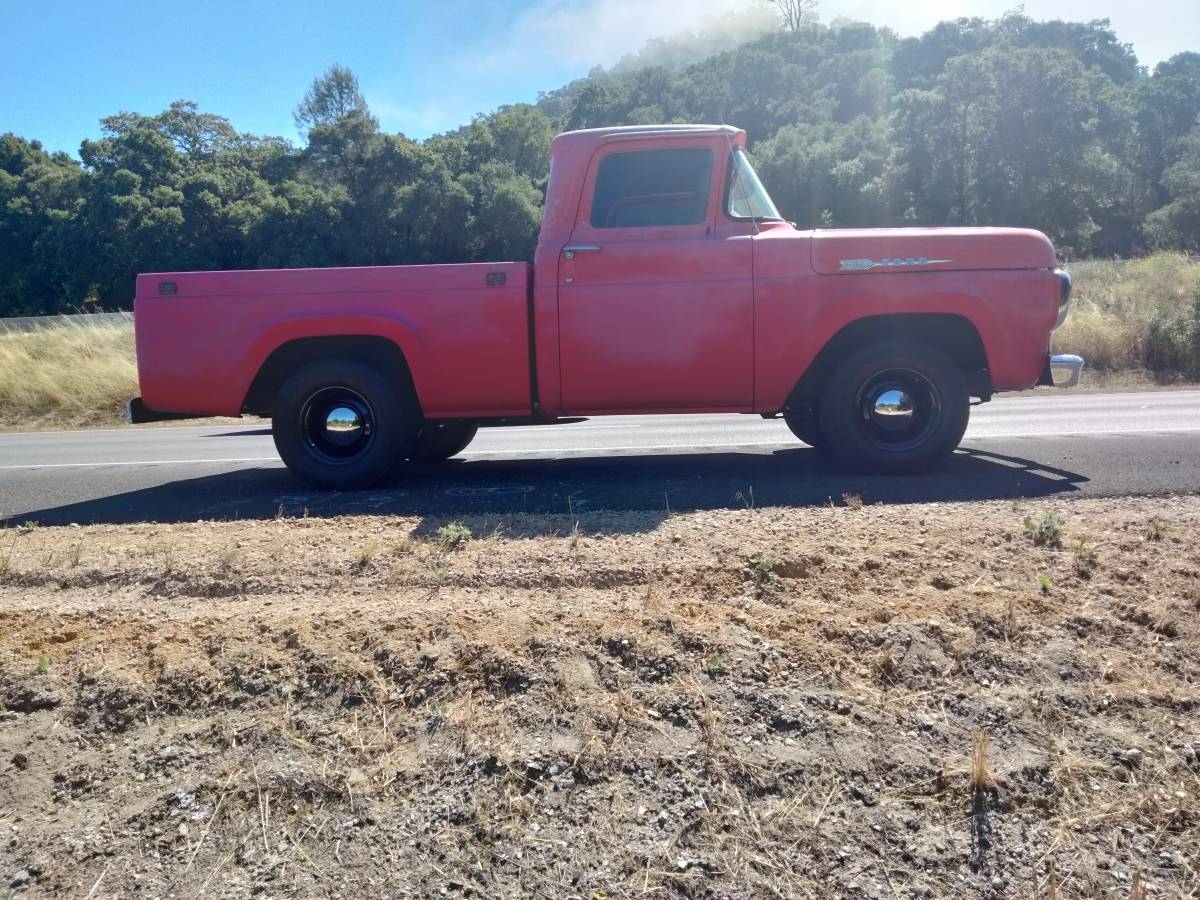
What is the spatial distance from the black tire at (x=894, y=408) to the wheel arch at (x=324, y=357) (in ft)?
9.89

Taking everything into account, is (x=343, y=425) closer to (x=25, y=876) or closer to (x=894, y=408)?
(x=894, y=408)

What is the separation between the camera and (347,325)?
6.67m

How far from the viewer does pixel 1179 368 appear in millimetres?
17312

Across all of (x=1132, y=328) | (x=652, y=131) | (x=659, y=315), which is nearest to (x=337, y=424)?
(x=659, y=315)

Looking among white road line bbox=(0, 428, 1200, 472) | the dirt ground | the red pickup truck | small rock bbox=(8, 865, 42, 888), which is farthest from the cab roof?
small rock bbox=(8, 865, 42, 888)

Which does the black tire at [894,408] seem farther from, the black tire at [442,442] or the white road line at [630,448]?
the black tire at [442,442]

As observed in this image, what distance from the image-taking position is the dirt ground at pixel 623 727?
2773 millimetres

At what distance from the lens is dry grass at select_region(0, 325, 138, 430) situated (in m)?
17.3

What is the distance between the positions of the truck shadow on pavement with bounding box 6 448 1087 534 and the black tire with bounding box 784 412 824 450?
6.0 inches

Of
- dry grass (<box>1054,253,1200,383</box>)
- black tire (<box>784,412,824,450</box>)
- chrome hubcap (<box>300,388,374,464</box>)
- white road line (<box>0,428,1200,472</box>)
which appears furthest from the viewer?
dry grass (<box>1054,253,1200,383</box>)

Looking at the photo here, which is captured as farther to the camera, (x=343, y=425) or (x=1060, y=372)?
(x=343, y=425)

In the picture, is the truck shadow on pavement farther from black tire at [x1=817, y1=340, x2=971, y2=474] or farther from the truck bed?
the truck bed

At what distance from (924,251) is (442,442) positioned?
412 cm

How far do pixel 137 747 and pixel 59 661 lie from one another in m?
0.68
